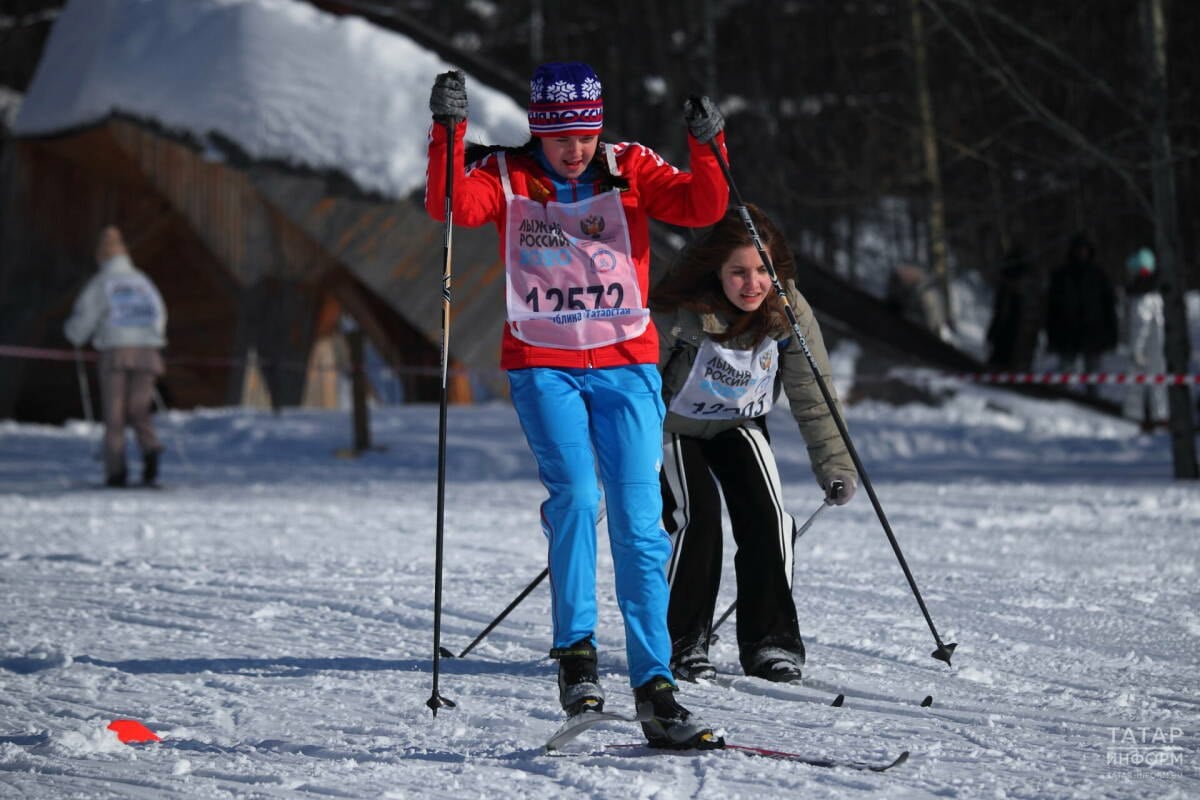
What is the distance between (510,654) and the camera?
4871mm

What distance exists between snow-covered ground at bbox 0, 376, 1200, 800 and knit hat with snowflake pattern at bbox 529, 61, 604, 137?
5.00ft

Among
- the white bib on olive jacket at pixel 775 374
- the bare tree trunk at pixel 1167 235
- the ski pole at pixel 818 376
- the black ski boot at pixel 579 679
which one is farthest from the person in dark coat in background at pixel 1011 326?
the black ski boot at pixel 579 679

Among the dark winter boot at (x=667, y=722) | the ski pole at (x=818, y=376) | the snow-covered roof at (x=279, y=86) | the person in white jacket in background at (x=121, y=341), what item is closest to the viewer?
the dark winter boot at (x=667, y=722)

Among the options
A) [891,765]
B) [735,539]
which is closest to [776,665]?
[735,539]

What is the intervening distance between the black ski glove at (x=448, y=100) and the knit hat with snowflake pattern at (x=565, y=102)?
0.20 metres

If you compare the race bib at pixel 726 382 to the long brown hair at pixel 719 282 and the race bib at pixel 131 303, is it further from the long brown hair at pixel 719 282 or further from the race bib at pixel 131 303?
the race bib at pixel 131 303

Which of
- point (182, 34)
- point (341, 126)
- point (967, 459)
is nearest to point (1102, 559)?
point (967, 459)

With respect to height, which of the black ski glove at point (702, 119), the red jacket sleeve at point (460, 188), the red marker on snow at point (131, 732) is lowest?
the red marker on snow at point (131, 732)

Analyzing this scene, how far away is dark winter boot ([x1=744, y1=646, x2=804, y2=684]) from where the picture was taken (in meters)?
4.39

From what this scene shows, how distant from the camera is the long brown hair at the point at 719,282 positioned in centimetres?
453

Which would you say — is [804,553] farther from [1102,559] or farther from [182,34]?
[182,34]

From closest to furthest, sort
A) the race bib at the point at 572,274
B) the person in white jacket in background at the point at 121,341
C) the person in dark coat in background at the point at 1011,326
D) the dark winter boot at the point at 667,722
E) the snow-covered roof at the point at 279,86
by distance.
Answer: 1. the dark winter boot at the point at 667,722
2. the race bib at the point at 572,274
3. the person in white jacket in background at the point at 121,341
4. the snow-covered roof at the point at 279,86
5. the person in dark coat in background at the point at 1011,326

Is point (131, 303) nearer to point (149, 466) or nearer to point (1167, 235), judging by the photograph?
point (149, 466)

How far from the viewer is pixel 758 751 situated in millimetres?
3475
